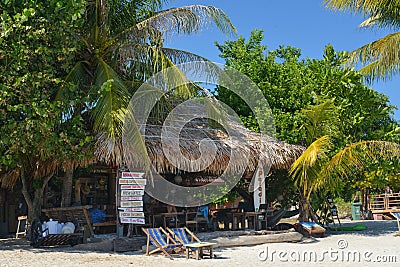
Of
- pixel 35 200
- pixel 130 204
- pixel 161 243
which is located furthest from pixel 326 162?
pixel 35 200

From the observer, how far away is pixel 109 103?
9.69m

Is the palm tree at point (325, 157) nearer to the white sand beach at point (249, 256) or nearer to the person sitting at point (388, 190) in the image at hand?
the white sand beach at point (249, 256)

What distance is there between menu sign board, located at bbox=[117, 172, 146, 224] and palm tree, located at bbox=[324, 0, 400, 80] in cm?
674

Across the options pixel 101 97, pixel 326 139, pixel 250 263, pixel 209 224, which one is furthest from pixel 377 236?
pixel 101 97

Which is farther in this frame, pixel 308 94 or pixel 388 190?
pixel 388 190

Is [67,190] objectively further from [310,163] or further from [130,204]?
[310,163]

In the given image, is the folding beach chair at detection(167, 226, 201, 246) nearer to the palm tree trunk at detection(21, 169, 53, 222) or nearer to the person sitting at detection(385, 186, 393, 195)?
the palm tree trunk at detection(21, 169, 53, 222)

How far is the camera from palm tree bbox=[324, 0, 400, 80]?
12750mm

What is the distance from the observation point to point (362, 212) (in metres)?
21.4

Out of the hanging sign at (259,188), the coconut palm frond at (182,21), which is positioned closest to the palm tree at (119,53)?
the coconut palm frond at (182,21)

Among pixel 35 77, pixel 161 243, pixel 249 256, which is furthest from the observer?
pixel 249 256

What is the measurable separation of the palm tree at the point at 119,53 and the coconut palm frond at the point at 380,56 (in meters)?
4.29

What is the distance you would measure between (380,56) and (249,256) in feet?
21.8

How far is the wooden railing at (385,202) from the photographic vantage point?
18.5 m
